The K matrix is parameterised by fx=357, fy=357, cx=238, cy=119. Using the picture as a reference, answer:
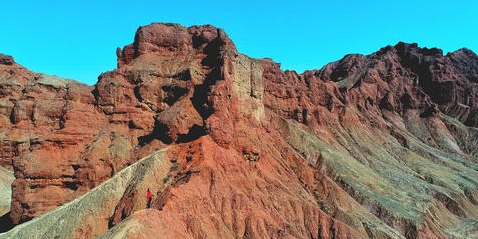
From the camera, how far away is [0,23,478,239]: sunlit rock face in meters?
34.9

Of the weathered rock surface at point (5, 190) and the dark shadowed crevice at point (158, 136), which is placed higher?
the dark shadowed crevice at point (158, 136)

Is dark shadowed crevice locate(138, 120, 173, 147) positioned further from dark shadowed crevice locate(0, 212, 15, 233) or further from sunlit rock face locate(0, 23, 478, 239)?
dark shadowed crevice locate(0, 212, 15, 233)

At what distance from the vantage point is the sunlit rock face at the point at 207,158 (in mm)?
34938

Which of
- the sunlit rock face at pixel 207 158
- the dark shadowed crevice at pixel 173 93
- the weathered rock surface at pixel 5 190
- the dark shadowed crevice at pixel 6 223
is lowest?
the dark shadowed crevice at pixel 6 223

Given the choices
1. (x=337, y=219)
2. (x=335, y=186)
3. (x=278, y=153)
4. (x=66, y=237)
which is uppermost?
(x=278, y=153)

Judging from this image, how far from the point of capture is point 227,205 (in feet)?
115

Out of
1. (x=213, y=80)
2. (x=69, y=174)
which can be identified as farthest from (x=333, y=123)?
(x=69, y=174)

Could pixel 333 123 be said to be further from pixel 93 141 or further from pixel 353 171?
pixel 93 141

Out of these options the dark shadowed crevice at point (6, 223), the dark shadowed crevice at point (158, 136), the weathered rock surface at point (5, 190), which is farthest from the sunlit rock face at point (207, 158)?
the dark shadowed crevice at point (6, 223)

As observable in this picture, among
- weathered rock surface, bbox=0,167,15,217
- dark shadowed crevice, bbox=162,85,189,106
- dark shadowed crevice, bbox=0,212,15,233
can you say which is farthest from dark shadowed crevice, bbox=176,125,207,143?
weathered rock surface, bbox=0,167,15,217

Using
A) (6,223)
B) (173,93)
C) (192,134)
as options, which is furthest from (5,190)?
(192,134)

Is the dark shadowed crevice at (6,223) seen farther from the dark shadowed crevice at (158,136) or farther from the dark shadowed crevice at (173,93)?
the dark shadowed crevice at (173,93)

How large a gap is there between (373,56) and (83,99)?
9841 cm

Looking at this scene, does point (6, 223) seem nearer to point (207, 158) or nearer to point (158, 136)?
point (158, 136)
